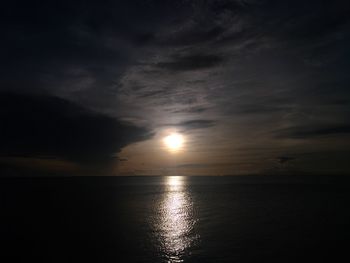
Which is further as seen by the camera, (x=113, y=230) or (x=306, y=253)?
(x=113, y=230)

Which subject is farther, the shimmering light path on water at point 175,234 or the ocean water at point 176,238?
the shimmering light path on water at point 175,234

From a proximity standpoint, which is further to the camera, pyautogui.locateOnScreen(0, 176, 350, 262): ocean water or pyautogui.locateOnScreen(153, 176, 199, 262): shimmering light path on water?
pyautogui.locateOnScreen(153, 176, 199, 262): shimmering light path on water

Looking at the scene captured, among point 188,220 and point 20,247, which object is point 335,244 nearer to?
point 188,220

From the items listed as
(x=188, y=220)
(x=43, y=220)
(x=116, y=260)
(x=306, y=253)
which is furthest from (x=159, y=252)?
(x=43, y=220)

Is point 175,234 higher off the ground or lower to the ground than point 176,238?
lower

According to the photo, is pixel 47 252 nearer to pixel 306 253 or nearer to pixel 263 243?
pixel 263 243

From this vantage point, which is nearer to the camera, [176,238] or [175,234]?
[176,238]

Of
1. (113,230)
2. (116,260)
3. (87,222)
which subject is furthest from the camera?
(87,222)

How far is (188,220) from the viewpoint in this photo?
209 feet

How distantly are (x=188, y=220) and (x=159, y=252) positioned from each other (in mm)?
27710

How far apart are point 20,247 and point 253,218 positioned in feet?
166

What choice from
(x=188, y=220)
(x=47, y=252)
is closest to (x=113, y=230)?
(x=47, y=252)

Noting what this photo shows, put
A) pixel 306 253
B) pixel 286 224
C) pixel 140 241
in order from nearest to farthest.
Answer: pixel 306 253, pixel 140 241, pixel 286 224

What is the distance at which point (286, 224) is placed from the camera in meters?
56.1
